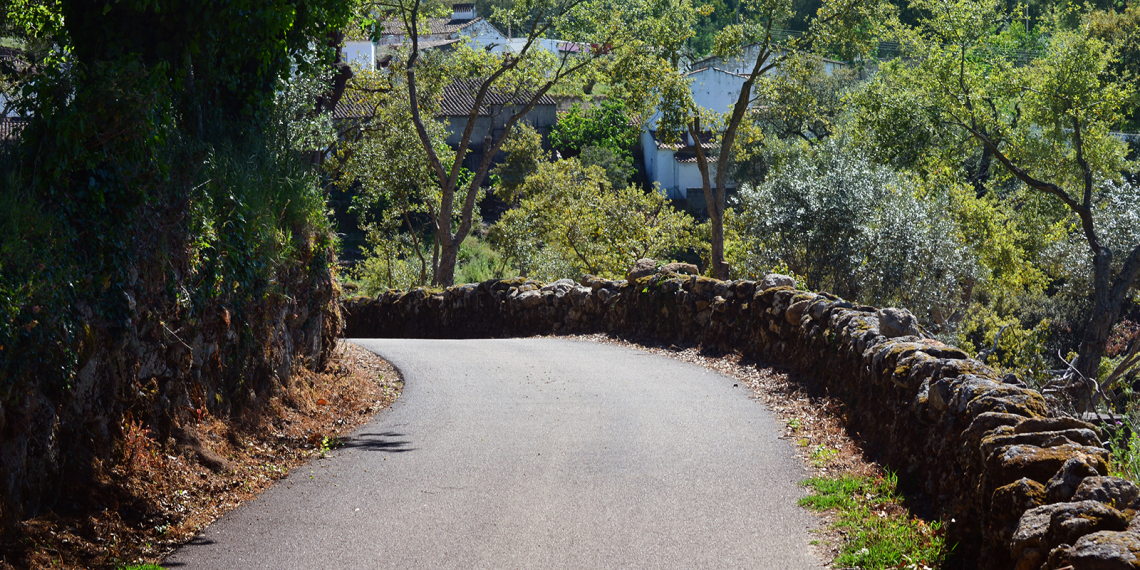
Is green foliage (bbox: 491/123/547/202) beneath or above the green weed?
above

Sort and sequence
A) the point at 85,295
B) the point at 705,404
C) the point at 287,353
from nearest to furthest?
1. the point at 85,295
2. the point at 287,353
3. the point at 705,404

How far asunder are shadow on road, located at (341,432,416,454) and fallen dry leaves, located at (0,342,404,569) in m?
0.26

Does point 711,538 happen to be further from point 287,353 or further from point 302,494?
point 287,353

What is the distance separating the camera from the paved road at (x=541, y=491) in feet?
21.3

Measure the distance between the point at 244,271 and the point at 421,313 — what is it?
50.9 feet

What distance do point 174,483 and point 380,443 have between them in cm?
269

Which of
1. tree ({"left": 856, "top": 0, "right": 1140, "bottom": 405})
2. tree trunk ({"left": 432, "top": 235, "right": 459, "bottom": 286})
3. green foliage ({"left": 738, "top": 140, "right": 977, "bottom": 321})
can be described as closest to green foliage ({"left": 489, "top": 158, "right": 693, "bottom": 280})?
tree trunk ({"left": 432, "top": 235, "right": 459, "bottom": 286})

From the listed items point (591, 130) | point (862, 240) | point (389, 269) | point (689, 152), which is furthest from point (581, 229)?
point (591, 130)

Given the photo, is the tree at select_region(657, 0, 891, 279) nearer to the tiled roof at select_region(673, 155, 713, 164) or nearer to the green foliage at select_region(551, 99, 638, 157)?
the tiled roof at select_region(673, 155, 713, 164)

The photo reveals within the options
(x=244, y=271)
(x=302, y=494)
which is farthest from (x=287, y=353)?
(x=302, y=494)

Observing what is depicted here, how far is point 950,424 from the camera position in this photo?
22.4ft

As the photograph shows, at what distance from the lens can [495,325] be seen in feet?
73.6

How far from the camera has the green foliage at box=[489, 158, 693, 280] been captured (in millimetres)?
32875

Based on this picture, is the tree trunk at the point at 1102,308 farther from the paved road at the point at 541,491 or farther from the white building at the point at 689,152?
the white building at the point at 689,152
